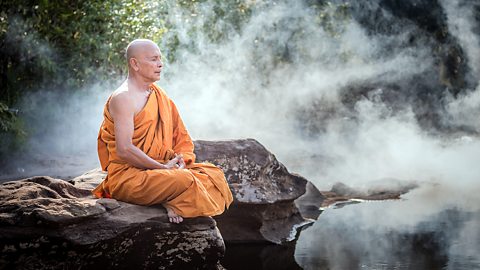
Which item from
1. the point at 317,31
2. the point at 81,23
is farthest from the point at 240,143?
the point at 317,31

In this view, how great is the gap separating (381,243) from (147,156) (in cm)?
272

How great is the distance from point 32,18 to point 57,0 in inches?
20.2

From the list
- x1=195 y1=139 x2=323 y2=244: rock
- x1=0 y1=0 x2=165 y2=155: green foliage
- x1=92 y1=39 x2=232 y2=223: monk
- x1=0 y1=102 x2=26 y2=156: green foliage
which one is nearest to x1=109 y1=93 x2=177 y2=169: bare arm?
x1=92 y1=39 x2=232 y2=223: monk

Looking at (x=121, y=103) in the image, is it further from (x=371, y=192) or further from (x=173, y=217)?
(x=371, y=192)

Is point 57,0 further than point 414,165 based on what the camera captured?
No

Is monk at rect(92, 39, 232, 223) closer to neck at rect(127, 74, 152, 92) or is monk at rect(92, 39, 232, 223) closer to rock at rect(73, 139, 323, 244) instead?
neck at rect(127, 74, 152, 92)

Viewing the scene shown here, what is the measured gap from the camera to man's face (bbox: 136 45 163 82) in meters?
4.92

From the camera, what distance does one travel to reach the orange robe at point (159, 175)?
4.79m

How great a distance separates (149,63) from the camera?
4.92 metres

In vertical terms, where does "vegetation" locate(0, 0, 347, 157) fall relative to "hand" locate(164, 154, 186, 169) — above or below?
above

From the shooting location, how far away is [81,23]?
11.1 metres

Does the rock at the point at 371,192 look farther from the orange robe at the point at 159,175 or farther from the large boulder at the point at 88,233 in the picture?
the large boulder at the point at 88,233

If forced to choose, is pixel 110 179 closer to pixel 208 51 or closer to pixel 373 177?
pixel 373 177

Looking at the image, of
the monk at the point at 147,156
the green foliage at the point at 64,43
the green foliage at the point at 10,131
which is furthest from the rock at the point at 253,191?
the green foliage at the point at 64,43
